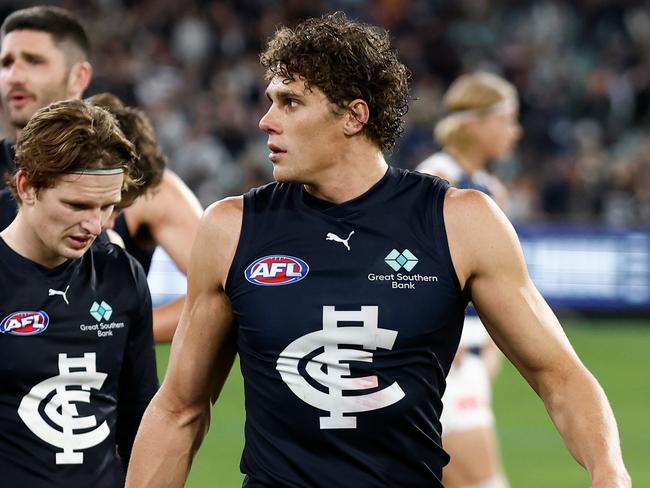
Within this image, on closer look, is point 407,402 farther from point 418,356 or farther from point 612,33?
point 612,33

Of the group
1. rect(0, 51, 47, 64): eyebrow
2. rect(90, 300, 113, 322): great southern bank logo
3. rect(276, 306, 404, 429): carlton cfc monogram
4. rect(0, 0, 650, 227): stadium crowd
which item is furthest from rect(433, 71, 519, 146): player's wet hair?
rect(0, 0, 650, 227): stadium crowd

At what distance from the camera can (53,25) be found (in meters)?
5.47

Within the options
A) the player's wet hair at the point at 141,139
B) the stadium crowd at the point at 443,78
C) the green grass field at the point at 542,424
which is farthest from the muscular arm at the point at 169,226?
the stadium crowd at the point at 443,78

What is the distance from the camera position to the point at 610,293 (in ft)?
53.1

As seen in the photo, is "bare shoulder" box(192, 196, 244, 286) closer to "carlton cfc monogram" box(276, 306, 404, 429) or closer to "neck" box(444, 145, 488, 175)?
"carlton cfc monogram" box(276, 306, 404, 429)

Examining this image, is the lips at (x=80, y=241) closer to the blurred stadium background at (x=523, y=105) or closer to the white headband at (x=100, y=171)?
the white headband at (x=100, y=171)

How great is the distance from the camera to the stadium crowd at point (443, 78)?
17.8m

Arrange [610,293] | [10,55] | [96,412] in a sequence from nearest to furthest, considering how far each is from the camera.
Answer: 1. [96,412]
2. [10,55]
3. [610,293]

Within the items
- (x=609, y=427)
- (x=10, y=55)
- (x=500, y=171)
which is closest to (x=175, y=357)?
(x=609, y=427)

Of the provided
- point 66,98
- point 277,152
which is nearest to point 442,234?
point 277,152

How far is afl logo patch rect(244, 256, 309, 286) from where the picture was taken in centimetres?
373

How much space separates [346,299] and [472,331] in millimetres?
3968

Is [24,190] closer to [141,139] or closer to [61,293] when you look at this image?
[61,293]

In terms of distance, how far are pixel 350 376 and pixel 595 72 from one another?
56.3ft
